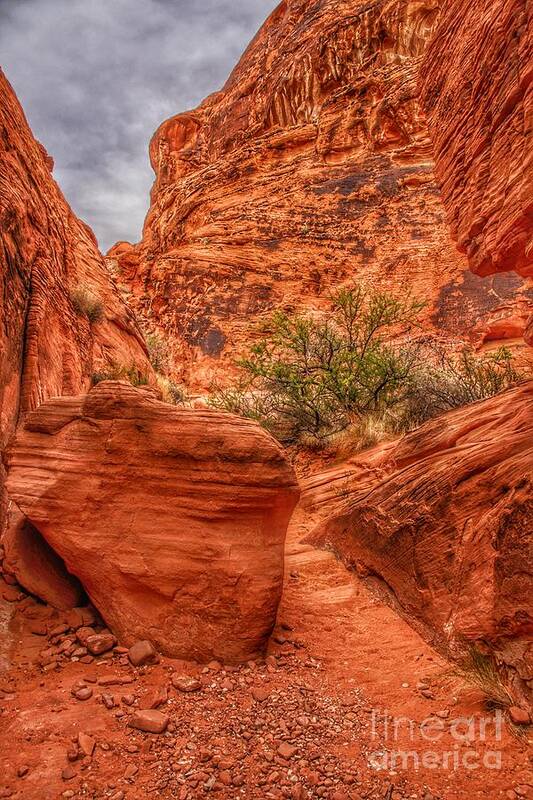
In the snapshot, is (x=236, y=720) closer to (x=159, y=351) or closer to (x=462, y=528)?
(x=462, y=528)

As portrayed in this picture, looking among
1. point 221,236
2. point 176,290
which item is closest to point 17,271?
point 176,290

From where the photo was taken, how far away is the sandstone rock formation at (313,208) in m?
17.7

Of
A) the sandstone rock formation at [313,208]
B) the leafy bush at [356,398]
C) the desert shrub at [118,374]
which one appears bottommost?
the leafy bush at [356,398]

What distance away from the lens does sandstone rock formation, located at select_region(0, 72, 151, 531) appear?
15.5 ft

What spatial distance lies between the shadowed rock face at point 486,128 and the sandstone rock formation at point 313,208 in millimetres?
11972

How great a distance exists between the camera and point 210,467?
11.2ft

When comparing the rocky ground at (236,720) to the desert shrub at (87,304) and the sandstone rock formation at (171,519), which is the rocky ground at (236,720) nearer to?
the sandstone rock formation at (171,519)

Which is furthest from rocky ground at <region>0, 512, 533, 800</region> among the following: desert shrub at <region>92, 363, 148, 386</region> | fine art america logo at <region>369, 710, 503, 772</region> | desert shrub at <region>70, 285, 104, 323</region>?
desert shrub at <region>70, 285, 104, 323</region>

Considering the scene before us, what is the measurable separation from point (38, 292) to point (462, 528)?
539 centimetres

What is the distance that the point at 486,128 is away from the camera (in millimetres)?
3910

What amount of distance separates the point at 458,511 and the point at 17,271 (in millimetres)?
5303

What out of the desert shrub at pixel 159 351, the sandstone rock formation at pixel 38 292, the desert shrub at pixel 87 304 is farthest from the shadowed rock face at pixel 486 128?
the desert shrub at pixel 159 351

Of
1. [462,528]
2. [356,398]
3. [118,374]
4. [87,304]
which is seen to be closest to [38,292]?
[87,304]

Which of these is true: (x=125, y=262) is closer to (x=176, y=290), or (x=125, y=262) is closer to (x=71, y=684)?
(x=176, y=290)
